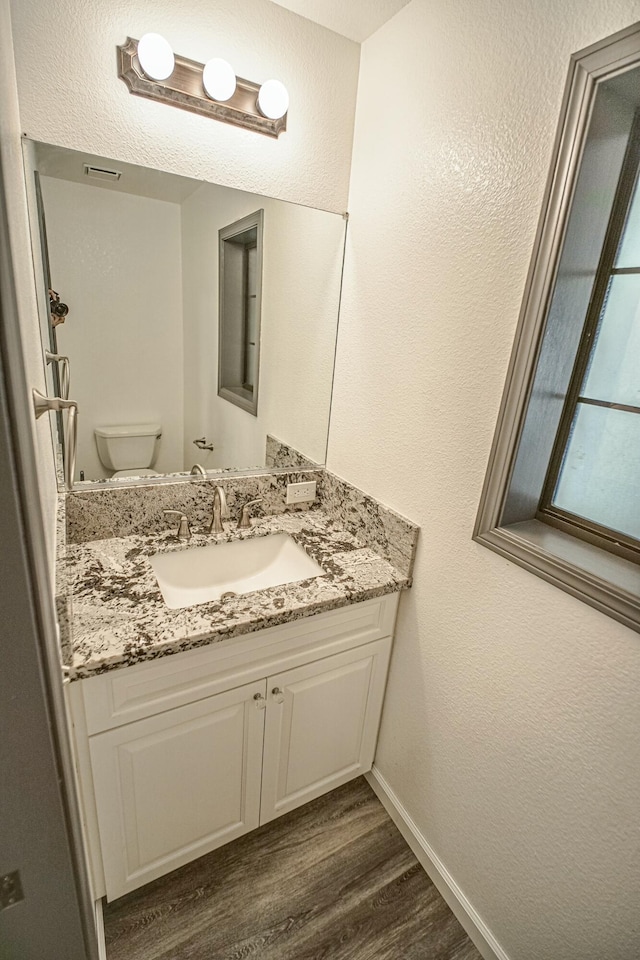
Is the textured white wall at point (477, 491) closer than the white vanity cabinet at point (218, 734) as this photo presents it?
Yes

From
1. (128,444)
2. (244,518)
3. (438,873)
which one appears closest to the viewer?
(438,873)

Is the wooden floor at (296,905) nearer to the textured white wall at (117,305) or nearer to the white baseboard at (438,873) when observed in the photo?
the white baseboard at (438,873)

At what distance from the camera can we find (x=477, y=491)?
106cm

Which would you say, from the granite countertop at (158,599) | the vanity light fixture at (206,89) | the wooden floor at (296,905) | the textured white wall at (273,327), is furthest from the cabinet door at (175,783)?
the vanity light fixture at (206,89)

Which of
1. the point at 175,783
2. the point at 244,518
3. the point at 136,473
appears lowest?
the point at 175,783

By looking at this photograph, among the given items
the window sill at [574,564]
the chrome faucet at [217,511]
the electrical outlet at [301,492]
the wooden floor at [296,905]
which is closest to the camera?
the window sill at [574,564]

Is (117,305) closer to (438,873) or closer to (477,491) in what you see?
(477,491)

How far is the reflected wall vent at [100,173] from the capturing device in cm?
113

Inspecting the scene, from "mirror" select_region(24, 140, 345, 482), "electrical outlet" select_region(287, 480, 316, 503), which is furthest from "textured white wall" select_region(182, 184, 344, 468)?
"electrical outlet" select_region(287, 480, 316, 503)

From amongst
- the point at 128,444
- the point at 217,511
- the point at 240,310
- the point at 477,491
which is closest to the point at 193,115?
the point at 240,310

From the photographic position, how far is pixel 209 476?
4.96 ft

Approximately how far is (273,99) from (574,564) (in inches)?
55.9

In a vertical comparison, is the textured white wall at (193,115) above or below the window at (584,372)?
above

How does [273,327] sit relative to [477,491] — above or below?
above
